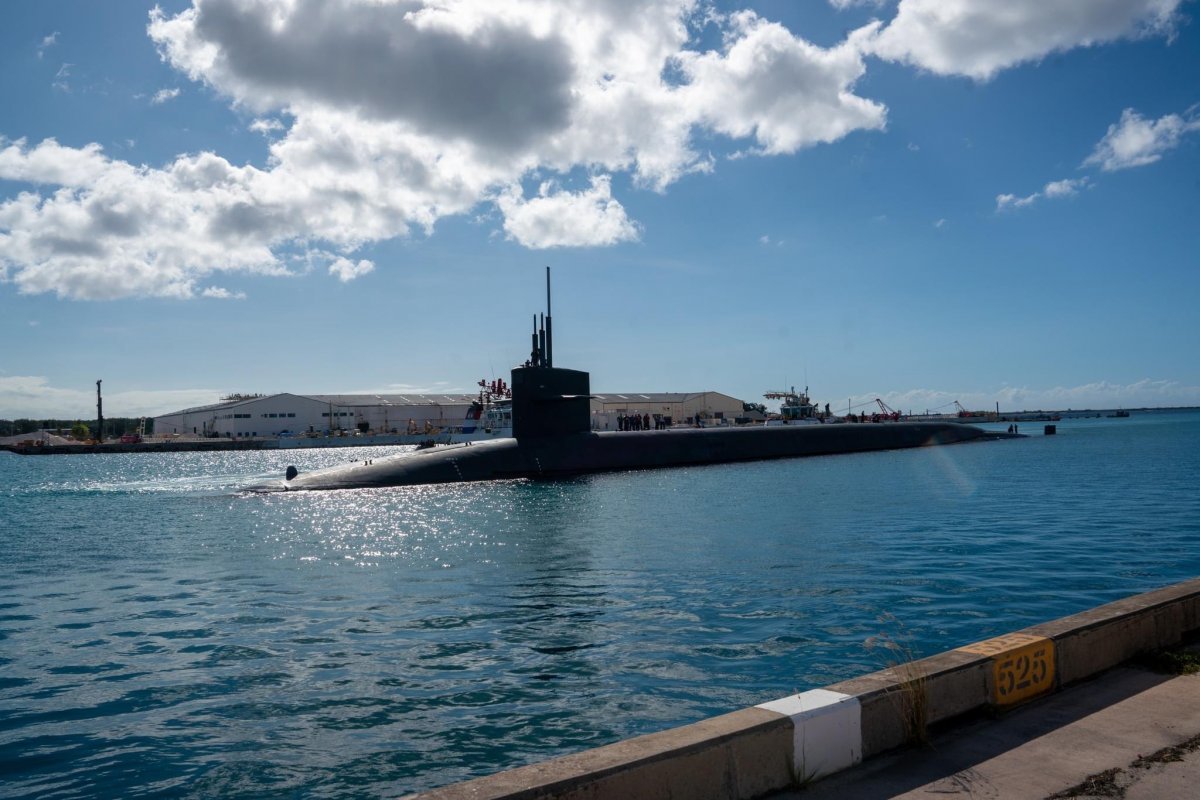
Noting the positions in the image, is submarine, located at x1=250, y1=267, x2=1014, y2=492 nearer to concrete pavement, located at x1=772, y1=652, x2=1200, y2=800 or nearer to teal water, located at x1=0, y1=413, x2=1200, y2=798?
teal water, located at x1=0, y1=413, x2=1200, y2=798

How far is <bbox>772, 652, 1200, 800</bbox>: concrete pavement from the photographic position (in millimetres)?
3941

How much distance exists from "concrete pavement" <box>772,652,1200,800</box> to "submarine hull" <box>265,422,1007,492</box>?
25803 mm

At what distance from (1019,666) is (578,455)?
2724 cm

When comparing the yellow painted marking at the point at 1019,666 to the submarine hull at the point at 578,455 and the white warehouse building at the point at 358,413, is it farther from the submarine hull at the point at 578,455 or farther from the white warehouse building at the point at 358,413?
the white warehouse building at the point at 358,413

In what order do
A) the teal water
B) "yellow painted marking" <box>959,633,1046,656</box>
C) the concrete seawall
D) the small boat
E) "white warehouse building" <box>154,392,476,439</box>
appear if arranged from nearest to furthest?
1. the concrete seawall
2. "yellow painted marking" <box>959,633,1046,656</box>
3. the teal water
4. the small boat
5. "white warehouse building" <box>154,392,476,439</box>

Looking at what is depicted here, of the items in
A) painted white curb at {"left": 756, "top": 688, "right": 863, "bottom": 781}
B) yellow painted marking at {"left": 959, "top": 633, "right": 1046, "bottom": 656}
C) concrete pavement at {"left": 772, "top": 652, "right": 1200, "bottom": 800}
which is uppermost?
yellow painted marking at {"left": 959, "top": 633, "right": 1046, "bottom": 656}

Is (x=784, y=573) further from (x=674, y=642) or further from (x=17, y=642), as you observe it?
(x=17, y=642)

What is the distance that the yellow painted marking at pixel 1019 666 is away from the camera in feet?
16.5

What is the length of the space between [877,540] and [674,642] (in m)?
8.44

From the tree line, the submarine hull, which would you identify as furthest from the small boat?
the tree line

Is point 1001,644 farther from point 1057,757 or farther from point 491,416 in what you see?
point 491,416

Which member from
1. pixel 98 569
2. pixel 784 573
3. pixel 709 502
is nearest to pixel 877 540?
pixel 784 573

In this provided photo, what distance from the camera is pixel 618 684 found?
819 centimetres

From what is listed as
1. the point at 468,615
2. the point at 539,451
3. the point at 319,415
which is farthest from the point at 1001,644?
the point at 319,415
